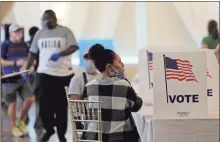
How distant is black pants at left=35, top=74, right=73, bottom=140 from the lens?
441cm

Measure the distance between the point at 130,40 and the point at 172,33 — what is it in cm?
69

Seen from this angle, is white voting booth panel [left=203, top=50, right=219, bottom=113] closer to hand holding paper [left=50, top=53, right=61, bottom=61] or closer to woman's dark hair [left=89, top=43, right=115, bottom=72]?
woman's dark hair [left=89, top=43, right=115, bottom=72]

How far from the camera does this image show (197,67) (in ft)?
8.90

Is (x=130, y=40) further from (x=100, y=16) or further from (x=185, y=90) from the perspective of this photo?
(x=185, y=90)

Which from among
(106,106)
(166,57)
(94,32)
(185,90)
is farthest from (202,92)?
(94,32)

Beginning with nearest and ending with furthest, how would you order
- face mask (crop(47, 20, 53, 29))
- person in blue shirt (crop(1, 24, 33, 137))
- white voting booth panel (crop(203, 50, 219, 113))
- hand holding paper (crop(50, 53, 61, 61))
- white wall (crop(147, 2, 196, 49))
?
white voting booth panel (crop(203, 50, 219, 113)), face mask (crop(47, 20, 53, 29)), hand holding paper (crop(50, 53, 61, 61)), person in blue shirt (crop(1, 24, 33, 137)), white wall (crop(147, 2, 196, 49))

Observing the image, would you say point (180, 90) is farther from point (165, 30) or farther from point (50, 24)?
point (165, 30)

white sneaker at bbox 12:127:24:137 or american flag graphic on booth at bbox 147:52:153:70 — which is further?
white sneaker at bbox 12:127:24:137

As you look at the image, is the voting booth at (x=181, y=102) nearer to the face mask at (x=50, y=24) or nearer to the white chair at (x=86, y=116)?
the white chair at (x=86, y=116)

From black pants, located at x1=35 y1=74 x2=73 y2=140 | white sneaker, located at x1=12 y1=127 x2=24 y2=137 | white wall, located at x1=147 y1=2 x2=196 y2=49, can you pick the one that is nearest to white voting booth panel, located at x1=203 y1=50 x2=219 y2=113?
black pants, located at x1=35 y1=74 x2=73 y2=140

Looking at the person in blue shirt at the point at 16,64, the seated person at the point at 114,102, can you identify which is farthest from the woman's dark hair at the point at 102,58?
the person in blue shirt at the point at 16,64

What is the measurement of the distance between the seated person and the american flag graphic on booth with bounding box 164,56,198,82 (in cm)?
24

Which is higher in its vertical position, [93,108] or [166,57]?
→ [166,57]

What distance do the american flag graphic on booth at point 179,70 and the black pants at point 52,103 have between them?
6.05ft
